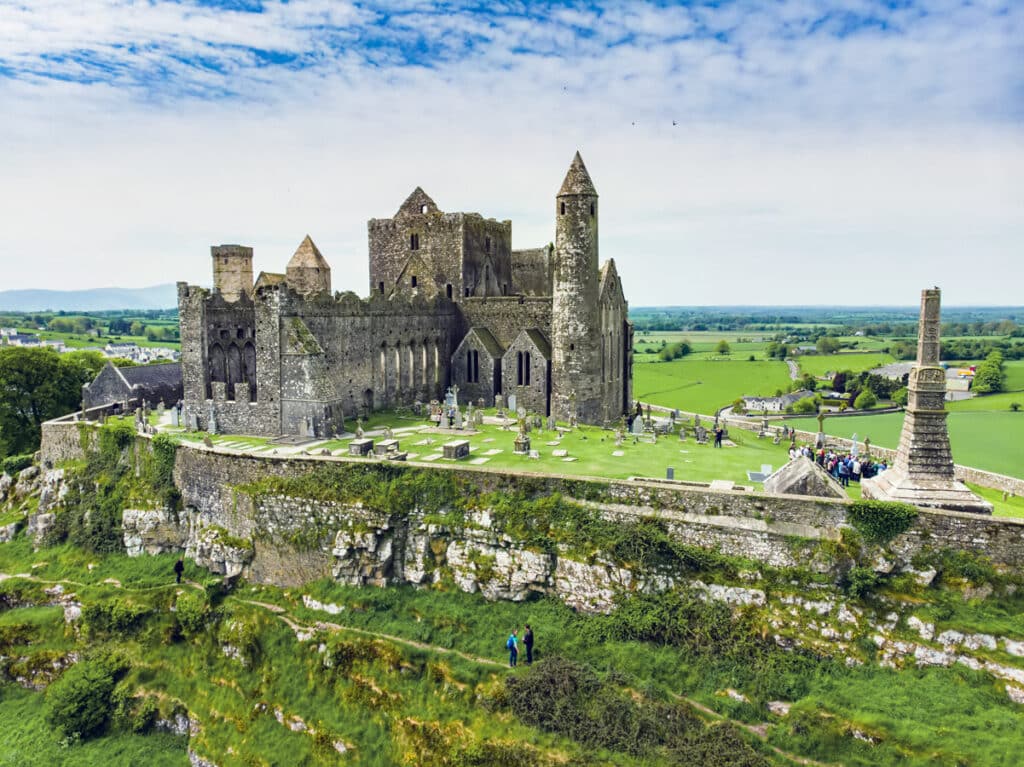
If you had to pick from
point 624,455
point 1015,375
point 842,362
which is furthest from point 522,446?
point 842,362

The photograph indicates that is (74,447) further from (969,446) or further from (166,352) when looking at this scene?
(166,352)

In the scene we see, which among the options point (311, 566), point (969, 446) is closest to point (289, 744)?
point (311, 566)

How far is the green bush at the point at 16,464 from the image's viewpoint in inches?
1528

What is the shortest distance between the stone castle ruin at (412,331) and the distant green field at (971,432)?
55.7ft

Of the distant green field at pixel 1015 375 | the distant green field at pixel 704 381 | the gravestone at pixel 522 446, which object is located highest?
the gravestone at pixel 522 446

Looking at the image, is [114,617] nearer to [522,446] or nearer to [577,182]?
[522,446]

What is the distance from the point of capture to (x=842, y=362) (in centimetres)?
11375

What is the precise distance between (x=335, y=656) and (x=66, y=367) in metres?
35.2

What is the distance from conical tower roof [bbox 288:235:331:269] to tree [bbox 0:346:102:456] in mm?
17728

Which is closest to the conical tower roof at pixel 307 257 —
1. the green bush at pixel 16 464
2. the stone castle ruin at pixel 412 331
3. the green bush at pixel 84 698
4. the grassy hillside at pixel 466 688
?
the stone castle ruin at pixel 412 331

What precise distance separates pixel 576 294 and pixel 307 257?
52.9 ft

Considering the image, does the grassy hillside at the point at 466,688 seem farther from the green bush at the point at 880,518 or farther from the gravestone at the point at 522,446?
the gravestone at the point at 522,446

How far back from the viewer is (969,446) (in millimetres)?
42594

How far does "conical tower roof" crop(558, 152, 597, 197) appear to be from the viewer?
35562mm
